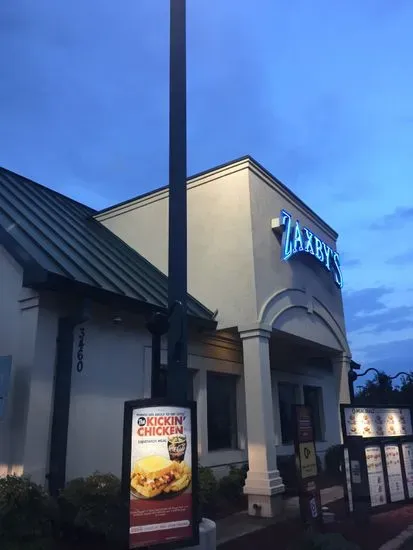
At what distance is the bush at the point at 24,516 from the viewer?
241 inches

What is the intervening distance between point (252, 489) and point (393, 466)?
3118 mm

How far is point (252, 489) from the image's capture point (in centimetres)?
1048

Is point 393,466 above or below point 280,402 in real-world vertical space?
below

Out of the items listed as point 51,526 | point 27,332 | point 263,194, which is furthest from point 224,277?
point 51,526

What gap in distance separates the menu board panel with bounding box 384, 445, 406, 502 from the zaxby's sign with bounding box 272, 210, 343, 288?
531cm

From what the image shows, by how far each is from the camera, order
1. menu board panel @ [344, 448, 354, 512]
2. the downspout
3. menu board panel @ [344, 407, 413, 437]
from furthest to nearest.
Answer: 1. menu board panel @ [344, 407, 413, 437]
2. menu board panel @ [344, 448, 354, 512]
3. the downspout

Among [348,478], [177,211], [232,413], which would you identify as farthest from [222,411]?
[177,211]

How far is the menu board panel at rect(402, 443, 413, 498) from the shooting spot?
10.9 metres

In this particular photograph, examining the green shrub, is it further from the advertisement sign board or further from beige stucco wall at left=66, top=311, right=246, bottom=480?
the advertisement sign board

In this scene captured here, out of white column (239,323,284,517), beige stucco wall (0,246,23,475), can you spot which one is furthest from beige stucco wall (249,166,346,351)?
beige stucco wall (0,246,23,475)

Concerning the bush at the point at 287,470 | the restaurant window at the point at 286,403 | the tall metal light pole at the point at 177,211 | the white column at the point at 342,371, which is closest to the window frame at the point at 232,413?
the bush at the point at 287,470

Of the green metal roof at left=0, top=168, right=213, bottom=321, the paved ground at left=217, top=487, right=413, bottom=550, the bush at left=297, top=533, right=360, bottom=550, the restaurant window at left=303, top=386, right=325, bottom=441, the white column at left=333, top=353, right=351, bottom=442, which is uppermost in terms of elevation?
the green metal roof at left=0, top=168, right=213, bottom=321

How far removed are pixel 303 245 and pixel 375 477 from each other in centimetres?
649

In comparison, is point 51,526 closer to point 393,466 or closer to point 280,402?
point 393,466
